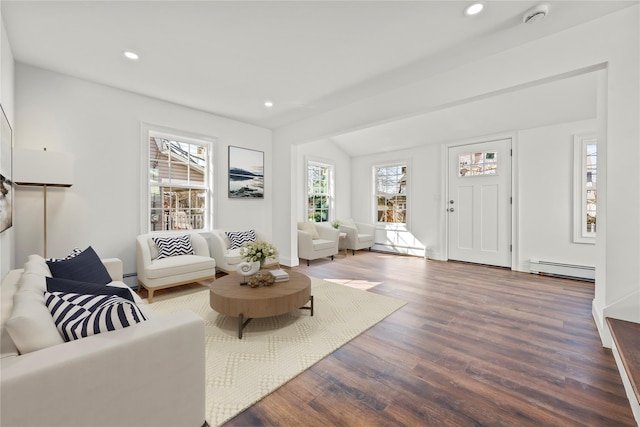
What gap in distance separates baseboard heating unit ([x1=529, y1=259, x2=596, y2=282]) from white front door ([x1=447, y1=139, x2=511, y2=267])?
16.5 inches

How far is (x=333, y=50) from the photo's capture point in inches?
103

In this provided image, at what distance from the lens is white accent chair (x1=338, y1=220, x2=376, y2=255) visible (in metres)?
6.05

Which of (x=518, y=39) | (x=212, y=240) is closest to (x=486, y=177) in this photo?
(x=518, y=39)

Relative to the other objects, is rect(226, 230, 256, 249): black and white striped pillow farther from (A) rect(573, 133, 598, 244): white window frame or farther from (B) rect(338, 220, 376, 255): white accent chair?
(A) rect(573, 133, 598, 244): white window frame

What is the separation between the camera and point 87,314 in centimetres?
119

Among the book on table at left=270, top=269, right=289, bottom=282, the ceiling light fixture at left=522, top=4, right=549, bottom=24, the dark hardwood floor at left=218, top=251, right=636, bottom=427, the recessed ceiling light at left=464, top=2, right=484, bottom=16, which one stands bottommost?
the dark hardwood floor at left=218, top=251, right=636, bottom=427

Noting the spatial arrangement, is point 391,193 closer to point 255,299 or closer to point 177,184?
point 177,184

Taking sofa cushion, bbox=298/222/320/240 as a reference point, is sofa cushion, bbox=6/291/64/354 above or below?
below

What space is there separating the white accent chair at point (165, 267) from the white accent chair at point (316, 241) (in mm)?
1915

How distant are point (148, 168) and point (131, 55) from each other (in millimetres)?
1514

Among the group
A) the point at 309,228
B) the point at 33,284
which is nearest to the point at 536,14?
the point at 33,284

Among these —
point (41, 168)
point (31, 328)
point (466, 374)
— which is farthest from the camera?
point (41, 168)

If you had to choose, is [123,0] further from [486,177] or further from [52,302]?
[486,177]

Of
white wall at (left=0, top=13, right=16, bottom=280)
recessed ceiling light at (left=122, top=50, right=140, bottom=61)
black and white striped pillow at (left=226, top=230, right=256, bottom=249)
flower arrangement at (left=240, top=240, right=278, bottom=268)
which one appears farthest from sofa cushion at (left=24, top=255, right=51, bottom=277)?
black and white striped pillow at (left=226, top=230, right=256, bottom=249)
